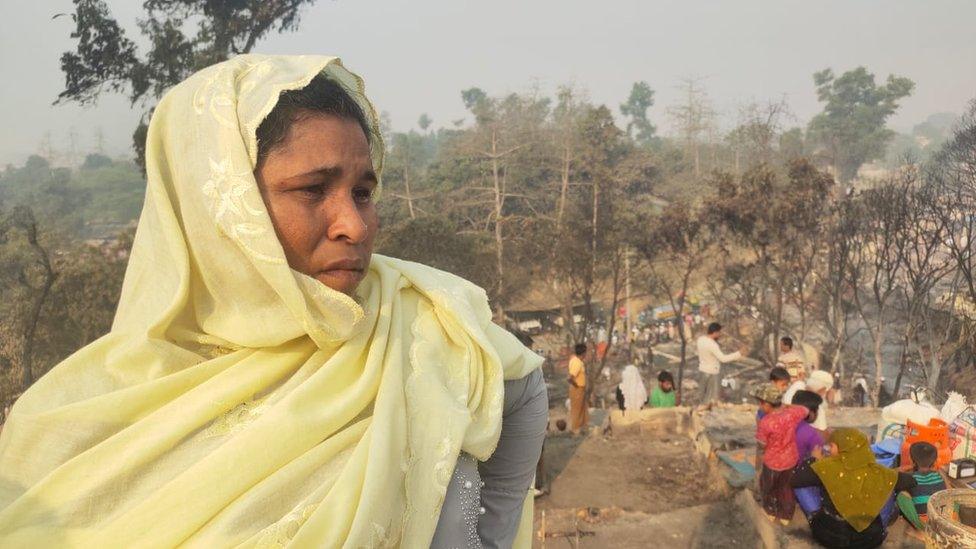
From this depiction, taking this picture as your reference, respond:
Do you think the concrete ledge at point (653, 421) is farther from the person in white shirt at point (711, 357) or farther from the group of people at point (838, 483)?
the group of people at point (838, 483)

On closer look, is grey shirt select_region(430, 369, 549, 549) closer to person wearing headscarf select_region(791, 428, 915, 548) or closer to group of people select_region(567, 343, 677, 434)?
person wearing headscarf select_region(791, 428, 915, 548)

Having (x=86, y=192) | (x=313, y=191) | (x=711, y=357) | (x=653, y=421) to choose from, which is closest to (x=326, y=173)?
(x=313, y=191)

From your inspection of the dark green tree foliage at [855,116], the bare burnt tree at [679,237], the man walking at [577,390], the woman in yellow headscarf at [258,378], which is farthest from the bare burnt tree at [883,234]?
the dark green tree foliage at [855,116]

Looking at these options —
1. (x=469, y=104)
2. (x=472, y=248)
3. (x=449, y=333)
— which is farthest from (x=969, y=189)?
(x=469, y=104)

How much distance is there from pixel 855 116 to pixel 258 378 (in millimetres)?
58111

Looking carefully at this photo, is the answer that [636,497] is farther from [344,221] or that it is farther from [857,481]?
[344,221]

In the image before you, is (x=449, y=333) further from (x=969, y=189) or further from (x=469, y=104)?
(x=469, y=104)

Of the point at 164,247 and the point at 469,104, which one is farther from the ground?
the point at 469,104

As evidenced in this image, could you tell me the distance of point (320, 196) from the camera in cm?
102

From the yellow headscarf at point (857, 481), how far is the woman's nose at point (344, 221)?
13.3ft

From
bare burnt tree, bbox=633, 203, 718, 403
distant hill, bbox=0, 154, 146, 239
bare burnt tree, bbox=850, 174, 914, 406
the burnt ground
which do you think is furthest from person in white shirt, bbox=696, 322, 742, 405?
distant hill, bbox=0, 154, 146, 239

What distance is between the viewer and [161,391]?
1033 millimetres

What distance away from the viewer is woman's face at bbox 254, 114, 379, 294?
100 cm

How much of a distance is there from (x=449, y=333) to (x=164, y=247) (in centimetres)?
55
